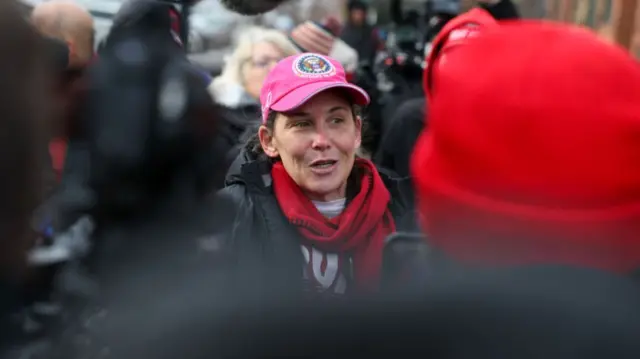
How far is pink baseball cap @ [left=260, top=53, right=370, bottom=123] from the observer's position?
1.89m

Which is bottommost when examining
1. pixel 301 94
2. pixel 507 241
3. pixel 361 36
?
pixel 361 36

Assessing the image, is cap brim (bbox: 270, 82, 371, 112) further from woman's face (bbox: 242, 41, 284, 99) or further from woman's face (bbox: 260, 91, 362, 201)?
woman's face (bbox: 242, 41, 284, 99)

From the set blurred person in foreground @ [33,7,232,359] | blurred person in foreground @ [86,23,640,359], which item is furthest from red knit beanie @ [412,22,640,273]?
blurred person in foreground @ [33,7,232,359]

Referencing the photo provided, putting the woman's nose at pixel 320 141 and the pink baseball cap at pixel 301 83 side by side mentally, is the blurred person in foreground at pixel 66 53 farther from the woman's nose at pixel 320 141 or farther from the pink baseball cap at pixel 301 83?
the woman's nose at pixel 320 141

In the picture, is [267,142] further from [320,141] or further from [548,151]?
[548,151]

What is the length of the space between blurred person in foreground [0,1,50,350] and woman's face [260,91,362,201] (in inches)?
49.5

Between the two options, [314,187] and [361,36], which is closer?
[314,187]

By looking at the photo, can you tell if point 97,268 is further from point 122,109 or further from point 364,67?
point 364,67

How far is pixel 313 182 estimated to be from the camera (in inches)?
75.9

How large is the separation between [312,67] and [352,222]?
410 mm

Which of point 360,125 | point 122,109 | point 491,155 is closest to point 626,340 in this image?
point 491,155

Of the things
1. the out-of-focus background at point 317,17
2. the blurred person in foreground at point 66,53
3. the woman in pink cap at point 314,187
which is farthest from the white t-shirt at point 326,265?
the out-of-focus background at point 317,17

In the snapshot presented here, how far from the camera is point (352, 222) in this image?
1879mm

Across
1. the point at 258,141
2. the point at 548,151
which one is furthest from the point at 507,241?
the point at 258,141
